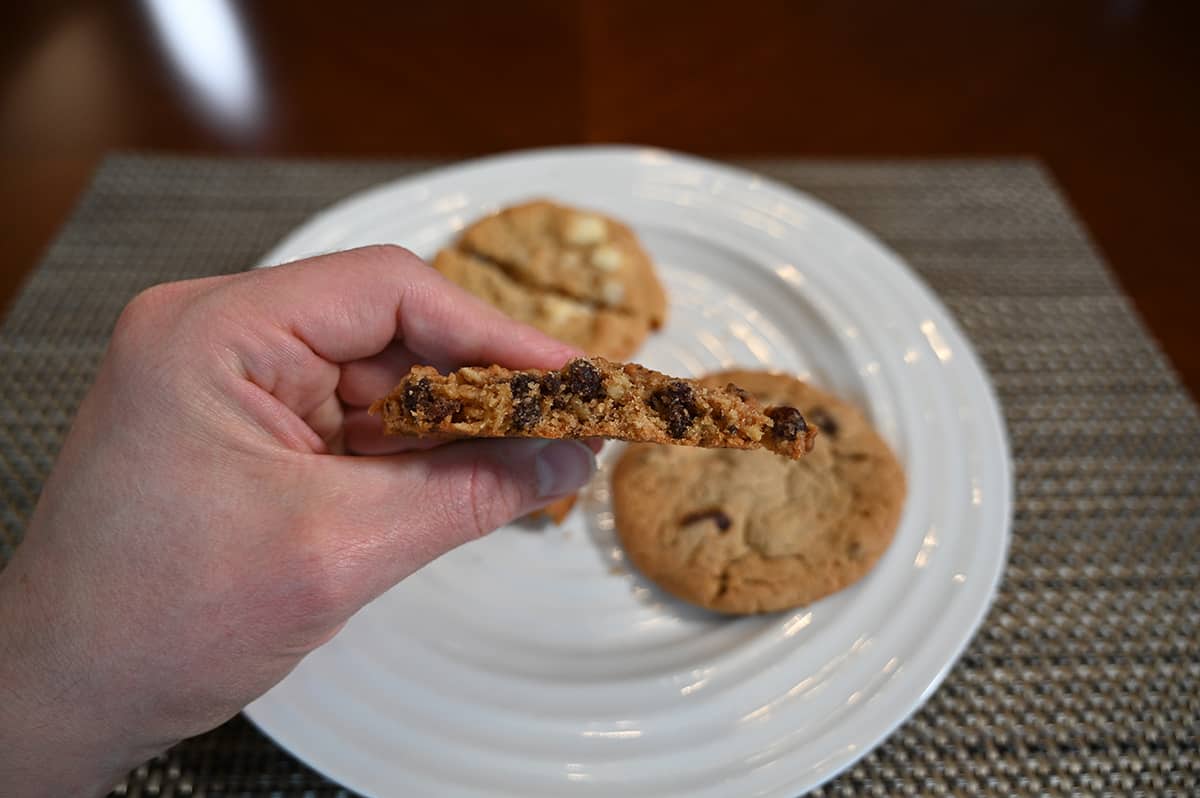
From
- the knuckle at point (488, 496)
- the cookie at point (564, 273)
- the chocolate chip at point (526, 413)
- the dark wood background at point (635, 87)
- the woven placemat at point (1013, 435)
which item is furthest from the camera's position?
the dark wood background at point (635, 87)

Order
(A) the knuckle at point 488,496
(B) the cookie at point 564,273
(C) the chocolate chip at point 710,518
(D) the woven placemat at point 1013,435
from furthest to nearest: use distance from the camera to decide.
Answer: (B) the cookie at point 564,273 → (C) the chocolate chip at point 710,518 → (D) the woven placemat at point 1013,435 → (A) the knuckle at point 488,496

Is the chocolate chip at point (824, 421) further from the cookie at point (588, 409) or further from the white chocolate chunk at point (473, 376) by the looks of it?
the white chocolate chunk at point (473, 376)

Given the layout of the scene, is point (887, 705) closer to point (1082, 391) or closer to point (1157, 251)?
point (1082, 391)

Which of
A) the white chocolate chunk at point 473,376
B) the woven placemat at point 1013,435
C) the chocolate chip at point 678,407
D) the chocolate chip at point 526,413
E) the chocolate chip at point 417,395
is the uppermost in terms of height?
the chocolate chip at point 417,395

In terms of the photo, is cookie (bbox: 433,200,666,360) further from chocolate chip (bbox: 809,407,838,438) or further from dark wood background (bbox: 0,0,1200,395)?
dark wood background (bbox: 0,0,1200,395)

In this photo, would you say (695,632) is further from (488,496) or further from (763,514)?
(488,496)

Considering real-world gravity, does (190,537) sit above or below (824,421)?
above

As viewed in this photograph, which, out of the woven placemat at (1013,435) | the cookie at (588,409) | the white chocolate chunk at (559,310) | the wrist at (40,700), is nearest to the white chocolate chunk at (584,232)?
the white chocolate chunk at (559,310)

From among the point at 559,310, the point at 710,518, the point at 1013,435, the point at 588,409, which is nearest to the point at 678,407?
the point at 588,409
